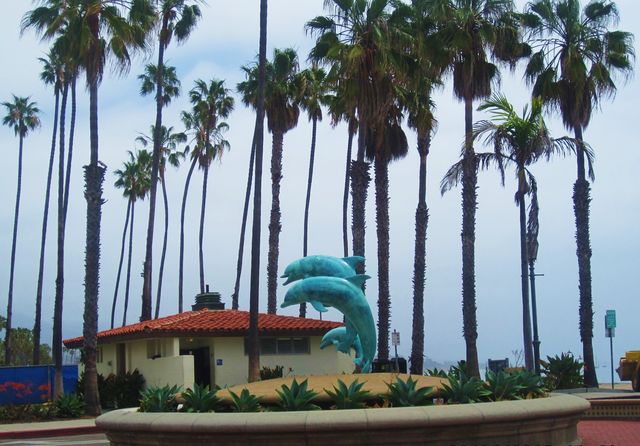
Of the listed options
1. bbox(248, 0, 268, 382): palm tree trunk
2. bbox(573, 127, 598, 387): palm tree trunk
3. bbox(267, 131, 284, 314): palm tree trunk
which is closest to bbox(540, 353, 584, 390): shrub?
bbox(573, 127, 598, 387): palm tree trunk

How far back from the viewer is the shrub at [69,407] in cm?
3020

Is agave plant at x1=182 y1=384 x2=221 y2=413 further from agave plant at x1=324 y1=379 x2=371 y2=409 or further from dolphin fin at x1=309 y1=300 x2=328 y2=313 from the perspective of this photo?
dolphin fin at x1=309 y1=300 x2=328 y2=313

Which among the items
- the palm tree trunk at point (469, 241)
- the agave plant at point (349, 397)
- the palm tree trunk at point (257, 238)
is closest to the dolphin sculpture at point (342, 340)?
the agave plant at point (349, 397)

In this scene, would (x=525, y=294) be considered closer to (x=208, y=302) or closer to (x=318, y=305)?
(x=318, y=305)

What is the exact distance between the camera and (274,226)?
158 ft

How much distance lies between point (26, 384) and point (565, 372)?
65.1 feet

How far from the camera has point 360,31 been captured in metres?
33.3

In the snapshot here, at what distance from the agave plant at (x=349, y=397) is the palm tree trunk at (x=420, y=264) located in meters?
24.3

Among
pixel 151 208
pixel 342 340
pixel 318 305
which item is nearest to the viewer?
pixel 318 305

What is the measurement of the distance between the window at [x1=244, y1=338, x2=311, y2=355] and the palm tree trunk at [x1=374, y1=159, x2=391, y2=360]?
3.07 meters

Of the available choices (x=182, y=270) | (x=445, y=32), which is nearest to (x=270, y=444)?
(x=445, y=32)

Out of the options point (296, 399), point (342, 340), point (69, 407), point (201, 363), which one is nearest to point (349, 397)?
point (296, 399)

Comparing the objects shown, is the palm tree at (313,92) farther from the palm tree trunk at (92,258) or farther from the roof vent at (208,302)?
the palm tree trunk at (92,258)

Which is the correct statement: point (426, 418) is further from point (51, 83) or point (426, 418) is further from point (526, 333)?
point (51, 83)
